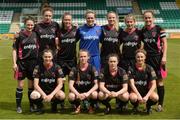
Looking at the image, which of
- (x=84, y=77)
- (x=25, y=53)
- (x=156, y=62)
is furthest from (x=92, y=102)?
(x=25, y=53)

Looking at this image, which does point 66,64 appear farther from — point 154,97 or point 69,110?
point 154,97

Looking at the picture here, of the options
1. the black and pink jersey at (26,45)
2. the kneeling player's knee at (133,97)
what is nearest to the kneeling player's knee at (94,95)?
the kneeling player's knee at (133,97)

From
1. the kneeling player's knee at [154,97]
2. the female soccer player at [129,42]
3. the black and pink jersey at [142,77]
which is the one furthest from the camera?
the female soccer player at [129,42]

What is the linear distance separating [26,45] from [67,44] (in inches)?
27.9

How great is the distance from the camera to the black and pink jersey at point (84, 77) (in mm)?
6777

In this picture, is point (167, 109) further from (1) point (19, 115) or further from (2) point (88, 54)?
(1) point (19, 115)

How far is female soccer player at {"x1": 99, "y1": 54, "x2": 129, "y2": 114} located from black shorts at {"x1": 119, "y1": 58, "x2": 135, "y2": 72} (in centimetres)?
30

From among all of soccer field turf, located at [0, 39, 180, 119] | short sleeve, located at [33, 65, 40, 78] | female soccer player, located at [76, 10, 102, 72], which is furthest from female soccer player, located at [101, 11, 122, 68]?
short sleeve, located at [33, 65, 40, 78]

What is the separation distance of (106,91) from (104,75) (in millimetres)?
318

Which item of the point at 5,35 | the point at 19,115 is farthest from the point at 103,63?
the point at 5,35

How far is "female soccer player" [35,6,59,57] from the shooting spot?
278 inches

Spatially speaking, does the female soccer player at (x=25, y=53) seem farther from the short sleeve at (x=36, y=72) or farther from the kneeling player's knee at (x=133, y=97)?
the kneeling player's knee at (x=133, y=97)

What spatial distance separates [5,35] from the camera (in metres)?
28.9

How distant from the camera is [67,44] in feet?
23.4
